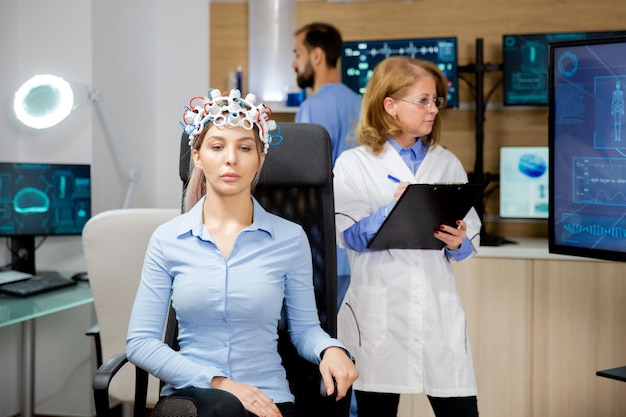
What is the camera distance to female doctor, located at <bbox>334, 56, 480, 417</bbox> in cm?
213

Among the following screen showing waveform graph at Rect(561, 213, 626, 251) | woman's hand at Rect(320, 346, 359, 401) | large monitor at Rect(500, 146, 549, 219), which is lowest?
woman's hand at Rect(320, 346, 359, 401)

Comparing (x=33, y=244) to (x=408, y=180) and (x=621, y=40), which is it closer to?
(x=408, y=180)

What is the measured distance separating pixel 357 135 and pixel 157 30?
7.00 feet

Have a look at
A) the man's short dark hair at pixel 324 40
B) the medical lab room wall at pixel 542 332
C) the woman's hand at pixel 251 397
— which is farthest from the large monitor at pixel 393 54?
the woman's hand at pixel 251 397

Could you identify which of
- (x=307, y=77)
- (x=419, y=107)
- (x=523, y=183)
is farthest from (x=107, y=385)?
(x=523, y=183)

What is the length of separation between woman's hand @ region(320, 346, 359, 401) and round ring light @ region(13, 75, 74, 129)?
1731 millimetres

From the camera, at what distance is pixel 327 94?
2963 mm

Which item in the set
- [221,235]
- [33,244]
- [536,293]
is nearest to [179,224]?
[221,235]

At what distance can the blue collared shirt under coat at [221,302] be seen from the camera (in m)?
1.71

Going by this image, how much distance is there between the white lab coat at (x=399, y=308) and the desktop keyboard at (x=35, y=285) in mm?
1193

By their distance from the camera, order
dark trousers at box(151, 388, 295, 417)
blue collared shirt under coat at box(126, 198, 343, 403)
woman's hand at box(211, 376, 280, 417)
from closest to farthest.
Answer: dark trousers at box(151, 388, 295, 417) → woman's hand at box(211, 376, 280, 417) → blue collared shirt under coat at box(126, 198, 343, 403)

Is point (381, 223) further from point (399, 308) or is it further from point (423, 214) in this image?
point (399, 308)

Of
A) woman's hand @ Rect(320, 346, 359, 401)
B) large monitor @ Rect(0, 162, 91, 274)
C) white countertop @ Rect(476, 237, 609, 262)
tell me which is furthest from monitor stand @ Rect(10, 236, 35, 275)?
woman's hand @ Rect(320, 346, 359, 401)

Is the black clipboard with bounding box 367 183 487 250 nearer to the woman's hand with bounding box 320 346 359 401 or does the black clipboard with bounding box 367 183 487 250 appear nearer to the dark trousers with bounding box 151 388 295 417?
the woman's hand with bounding box 320 346 359 401
